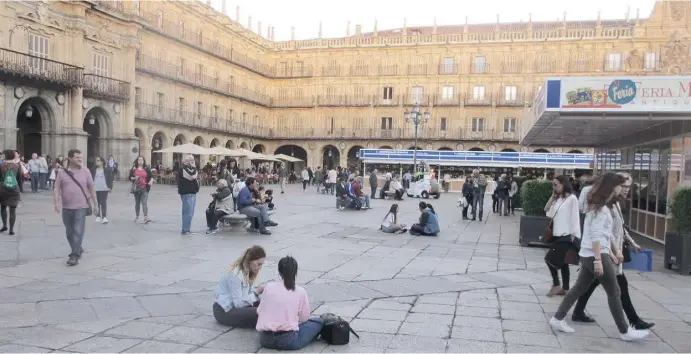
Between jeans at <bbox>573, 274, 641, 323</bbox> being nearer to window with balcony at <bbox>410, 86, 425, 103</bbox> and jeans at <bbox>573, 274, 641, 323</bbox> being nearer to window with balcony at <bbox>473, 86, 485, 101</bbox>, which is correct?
window with balcony at <bbox>473, 86, 485, 101</bbox>

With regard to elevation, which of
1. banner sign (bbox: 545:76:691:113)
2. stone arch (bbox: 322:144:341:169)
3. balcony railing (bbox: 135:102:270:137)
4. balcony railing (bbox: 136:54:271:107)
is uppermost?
balcony railing (bbox: 136:54:271:107)

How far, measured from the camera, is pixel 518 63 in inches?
1650

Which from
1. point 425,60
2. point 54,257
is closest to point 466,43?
point 425,60

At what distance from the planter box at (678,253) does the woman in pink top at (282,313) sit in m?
6.10

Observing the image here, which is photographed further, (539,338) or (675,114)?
(675,114)

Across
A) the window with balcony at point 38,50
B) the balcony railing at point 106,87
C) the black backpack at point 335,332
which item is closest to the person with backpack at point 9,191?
the black backpack at point 335,332

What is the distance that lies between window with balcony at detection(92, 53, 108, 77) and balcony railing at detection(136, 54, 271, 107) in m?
4.92

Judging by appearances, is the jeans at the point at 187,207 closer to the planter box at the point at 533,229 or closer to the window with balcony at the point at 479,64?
the planter box at the point at 533,229

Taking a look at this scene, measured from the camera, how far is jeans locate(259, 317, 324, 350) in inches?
158

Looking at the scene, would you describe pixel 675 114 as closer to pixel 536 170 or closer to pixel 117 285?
pixel 117 285

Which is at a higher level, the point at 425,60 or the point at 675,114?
the point at 425,60

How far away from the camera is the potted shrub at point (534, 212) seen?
9.94 meters

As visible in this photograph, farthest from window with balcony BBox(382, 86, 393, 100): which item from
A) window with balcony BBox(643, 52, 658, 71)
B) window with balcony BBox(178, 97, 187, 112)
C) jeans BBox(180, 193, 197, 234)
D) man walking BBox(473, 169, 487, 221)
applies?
jeans BBox(180, 193, 197, 234)

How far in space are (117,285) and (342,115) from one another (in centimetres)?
4082
